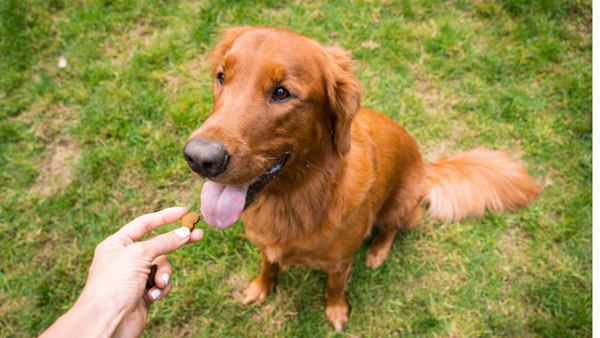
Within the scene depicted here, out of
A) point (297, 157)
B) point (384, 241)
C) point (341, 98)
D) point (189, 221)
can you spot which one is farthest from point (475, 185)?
point (189, 221)

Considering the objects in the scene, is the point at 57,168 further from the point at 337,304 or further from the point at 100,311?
the point at 337,304

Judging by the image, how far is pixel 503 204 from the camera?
10.9ft

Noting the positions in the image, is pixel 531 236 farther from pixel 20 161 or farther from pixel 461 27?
pixel 20 161

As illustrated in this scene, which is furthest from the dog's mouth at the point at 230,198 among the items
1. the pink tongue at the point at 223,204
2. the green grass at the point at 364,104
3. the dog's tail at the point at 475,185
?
the dog's tail at the point at 475,185

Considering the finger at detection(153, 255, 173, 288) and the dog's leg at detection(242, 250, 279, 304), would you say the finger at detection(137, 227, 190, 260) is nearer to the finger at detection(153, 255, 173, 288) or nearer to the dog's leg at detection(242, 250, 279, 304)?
the finger at detection(153, 255, 173, 288)

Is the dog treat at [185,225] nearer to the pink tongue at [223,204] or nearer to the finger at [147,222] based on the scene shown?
the finger at [147,222]

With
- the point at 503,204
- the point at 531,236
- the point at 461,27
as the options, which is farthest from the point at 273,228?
the point at 461,27

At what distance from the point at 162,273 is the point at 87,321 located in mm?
423

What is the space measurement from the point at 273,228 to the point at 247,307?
1.26m

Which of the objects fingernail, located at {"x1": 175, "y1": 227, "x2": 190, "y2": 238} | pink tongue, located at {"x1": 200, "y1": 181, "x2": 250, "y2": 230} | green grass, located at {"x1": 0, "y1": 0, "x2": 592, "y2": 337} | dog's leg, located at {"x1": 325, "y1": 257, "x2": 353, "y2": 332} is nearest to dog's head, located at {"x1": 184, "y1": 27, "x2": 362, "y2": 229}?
pink tongue, located at {"x1": 200, "y1": 181, "x2": 250, "y2": 230}

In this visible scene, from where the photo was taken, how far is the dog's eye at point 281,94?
1791 millimetres

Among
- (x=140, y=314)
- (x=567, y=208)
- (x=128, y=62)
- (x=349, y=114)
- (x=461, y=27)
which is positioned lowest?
(x=567, y=208)

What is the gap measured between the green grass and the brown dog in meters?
0.51

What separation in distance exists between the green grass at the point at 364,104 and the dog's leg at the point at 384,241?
0.09m
